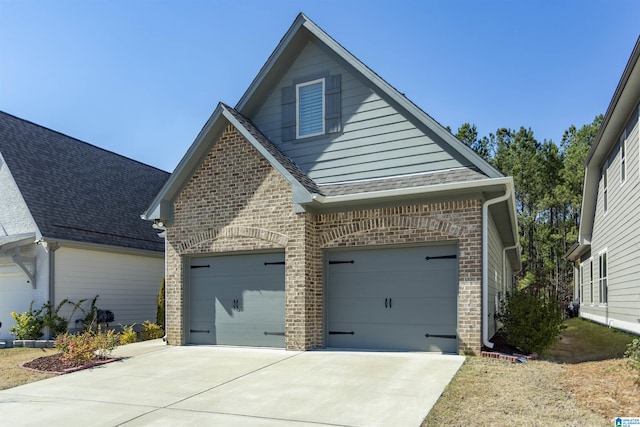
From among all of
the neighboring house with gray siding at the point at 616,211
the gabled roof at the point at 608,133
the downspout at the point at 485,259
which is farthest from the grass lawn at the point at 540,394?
the gabled roof at the point at 608,133

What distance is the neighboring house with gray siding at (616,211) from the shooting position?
1184cm

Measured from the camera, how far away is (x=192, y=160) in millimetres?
11883

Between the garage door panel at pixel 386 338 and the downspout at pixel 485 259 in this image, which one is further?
the garage door panel at pixel 386 338

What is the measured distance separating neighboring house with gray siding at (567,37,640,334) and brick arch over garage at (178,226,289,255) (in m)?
8.33

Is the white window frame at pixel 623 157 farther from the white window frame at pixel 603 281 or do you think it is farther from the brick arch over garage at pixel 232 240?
the brick arch over garage at pixel 232 240

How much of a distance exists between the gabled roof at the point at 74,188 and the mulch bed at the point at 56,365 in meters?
4.96

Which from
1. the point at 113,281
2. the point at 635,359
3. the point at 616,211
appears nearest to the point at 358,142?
the point at 635,359

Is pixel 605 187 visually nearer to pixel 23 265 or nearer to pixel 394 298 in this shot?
pixel 394 298

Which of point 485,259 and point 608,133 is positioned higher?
point 608,133

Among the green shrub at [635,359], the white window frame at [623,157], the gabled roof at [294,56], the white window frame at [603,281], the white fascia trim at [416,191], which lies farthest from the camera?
the white window frame at [603,281]

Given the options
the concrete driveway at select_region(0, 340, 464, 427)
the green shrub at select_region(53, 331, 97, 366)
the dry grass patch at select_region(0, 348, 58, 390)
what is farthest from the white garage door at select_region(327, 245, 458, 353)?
the dry grass patch at select_region(0, 348, 58, 390)

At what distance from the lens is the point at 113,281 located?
54.1 feet

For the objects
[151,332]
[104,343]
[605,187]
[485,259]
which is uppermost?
[605,187]

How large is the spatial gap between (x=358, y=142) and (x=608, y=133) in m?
7.98
